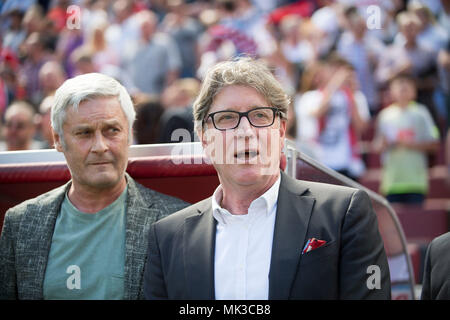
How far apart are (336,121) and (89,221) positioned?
3.59 m

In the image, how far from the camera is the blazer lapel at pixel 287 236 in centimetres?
218

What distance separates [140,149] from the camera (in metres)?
3.00

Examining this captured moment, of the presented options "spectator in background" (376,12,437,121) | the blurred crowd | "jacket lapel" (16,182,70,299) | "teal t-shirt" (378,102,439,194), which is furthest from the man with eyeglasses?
"spectator in background" (376,12,437,121)

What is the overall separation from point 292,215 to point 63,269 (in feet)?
3.25

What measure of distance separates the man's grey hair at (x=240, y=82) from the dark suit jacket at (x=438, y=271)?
0.79 metres

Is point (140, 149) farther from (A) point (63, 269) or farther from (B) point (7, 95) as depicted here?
(B) point (7, 95)

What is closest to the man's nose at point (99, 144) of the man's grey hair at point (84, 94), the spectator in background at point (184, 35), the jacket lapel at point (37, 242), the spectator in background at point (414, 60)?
the man's grey hair at point (84, 94)

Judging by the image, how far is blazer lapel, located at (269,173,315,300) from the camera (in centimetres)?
218

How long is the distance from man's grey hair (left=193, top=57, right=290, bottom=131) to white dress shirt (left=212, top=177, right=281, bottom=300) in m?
0.30

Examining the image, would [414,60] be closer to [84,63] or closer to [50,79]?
[84,63]

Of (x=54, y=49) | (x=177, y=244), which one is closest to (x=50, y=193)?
(x=177, y=244)

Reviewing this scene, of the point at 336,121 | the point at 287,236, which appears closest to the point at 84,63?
the point at 336,121

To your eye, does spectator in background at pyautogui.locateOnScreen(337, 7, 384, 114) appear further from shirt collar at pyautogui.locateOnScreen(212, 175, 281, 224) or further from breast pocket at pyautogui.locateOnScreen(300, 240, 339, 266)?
breast pocket at pyautogui.locateOnScreen(300, 240, 339, 266)

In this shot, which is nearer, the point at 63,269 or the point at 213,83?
the point at 213,83
